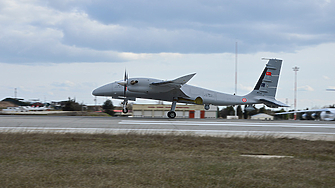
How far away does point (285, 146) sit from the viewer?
10188 mm

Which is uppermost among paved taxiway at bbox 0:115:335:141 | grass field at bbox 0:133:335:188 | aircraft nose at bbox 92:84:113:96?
aircraft nose at bbox 92:84:113:96

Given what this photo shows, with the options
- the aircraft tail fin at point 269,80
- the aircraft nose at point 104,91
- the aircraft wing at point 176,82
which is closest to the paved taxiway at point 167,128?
the aircraft wing at point 176,82

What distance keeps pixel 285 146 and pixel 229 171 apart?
4.79 m

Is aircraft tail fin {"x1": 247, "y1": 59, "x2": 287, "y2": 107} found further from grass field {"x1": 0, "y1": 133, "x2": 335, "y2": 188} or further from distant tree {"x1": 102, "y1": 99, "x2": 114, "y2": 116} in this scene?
distant tree {"x1": 102, "y1": 99, "x2": 114, "y2": 116}

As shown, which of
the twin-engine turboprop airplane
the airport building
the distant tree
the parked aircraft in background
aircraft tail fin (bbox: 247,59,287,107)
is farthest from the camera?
the distant tree

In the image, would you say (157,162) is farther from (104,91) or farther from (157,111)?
(157,111)

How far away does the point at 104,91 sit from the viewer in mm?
24547

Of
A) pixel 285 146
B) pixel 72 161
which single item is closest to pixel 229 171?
pixel 72 161

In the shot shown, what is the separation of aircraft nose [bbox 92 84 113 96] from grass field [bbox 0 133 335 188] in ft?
44.2

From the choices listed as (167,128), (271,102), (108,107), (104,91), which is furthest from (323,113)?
(108,107)

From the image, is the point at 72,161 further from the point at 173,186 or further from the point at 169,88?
the point at 169,88

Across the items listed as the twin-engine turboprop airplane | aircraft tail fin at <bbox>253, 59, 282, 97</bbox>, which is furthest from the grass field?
aircraft tail fin at <bbox>253, 59, 282, 97</bbox>

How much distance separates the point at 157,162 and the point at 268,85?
24.7 m

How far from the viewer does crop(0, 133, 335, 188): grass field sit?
5.55 m
